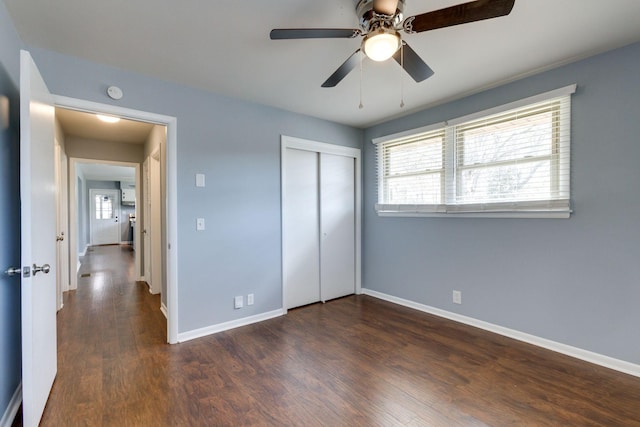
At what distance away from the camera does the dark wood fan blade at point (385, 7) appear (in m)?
1.48

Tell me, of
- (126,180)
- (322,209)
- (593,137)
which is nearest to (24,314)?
(322,209)

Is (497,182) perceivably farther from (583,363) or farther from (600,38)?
(583,363)

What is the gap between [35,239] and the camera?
160cm

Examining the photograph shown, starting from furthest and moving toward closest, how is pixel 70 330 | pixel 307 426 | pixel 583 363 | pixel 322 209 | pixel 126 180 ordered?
1. pixel 126 180
2. pixel 322 209
3. pixel 70 330
4. pixel 583 363
5. pixel 307 426

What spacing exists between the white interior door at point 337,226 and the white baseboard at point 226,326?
0.82 metres

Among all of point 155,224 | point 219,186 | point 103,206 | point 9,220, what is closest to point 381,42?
point 219,186

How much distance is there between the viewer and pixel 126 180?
10.2m

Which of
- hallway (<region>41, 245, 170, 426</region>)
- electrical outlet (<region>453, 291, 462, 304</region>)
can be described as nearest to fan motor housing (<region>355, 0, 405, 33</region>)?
hallway (<region>41, 245, 170, 426</region>)

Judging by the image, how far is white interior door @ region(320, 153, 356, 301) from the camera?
3938mm

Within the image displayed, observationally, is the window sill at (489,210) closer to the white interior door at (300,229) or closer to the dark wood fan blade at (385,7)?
the white interior door at (300,229)

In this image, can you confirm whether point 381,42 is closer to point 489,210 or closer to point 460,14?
point 460,14

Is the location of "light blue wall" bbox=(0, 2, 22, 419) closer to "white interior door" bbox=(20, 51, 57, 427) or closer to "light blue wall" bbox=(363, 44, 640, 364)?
"white interior door" bbox=(20, 51, 57, 427)

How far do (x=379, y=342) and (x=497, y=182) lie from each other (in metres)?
1.92

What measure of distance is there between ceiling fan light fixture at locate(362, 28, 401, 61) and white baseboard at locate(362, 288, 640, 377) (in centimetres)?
273
